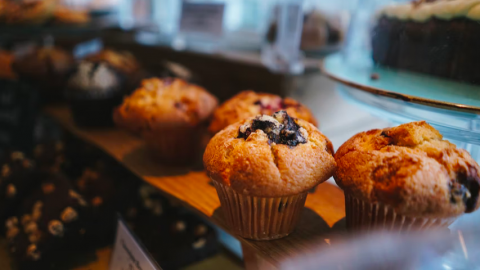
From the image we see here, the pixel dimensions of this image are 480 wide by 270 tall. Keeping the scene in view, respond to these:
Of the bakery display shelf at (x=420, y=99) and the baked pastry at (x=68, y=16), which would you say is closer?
the bakery display shelf at (x=420, y=99)

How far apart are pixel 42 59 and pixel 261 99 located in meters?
1.97

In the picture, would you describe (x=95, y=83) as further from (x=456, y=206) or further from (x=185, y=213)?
(x=456, y=206)

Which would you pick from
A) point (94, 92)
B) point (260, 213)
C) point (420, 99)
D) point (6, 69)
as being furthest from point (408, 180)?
point (6, 69)

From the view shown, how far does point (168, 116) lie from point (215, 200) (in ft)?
1.55

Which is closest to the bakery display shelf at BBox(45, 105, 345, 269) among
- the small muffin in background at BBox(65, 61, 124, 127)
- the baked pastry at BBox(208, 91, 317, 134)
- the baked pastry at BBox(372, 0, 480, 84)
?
the small muffin in background at BBox(65, 61, 124, 127)

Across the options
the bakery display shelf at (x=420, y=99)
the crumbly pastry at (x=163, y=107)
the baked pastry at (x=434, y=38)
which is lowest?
the crumbly pastry at (x=163, y=107)

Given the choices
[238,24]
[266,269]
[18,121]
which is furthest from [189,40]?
[266,269]

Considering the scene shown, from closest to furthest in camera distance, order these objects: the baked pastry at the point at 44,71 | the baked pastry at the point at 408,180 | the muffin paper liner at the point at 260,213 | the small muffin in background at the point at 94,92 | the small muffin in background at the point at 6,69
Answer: the baked pastry at the point at 408,180
the muffin paper liner at the point at 260,213
the small muffin in background at the point at 94,92
the baked pastry at the point at 44,71
the small muffin in background at the point at 6,69

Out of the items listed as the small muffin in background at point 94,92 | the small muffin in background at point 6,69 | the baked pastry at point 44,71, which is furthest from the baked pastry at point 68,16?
the small muffin in background at point 94,92

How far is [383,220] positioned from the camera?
89 centimetres

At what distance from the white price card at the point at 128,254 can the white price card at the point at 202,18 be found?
1271 millimetres

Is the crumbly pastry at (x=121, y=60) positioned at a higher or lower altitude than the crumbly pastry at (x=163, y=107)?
higher

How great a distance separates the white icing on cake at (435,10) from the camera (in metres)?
1.01

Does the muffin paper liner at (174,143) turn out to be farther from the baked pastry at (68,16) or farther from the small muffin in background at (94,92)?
the baked pastry at (68,16)
